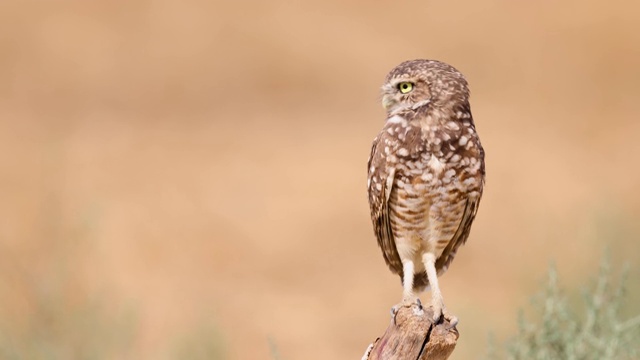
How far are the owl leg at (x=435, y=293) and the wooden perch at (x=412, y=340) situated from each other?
6.2 inches

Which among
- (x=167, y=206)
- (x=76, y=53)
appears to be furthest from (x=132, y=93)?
(x=167, y=206)

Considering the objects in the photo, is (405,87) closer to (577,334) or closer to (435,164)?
(435,164)

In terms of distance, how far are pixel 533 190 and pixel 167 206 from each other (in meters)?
4.57

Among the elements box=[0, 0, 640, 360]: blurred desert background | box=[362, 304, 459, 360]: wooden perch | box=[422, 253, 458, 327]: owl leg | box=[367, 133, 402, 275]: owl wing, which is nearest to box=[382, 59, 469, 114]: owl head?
box=[367, 133, 402, 275]: owl wing

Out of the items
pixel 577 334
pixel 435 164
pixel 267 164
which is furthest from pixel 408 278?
pixel 267 164

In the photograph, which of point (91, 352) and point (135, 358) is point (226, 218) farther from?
point (91, 352)

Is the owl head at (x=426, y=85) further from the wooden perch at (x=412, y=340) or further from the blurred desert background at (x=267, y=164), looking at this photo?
the blurred desert background at (x=267, y=164)

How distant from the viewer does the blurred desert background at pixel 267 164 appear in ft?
40.2

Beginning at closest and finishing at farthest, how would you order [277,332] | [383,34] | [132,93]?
[277,332]
[132,93]
[383,34]

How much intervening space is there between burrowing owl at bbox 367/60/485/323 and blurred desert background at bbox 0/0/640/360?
335 centimetres

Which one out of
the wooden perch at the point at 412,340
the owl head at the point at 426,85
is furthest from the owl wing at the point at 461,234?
the wooden perch at the point at 412,340

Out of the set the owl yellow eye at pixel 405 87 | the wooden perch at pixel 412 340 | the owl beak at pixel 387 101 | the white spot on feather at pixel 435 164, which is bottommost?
the wooden perch at pixel 412 340

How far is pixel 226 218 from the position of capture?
17141 mm

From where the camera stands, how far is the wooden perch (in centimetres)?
528
